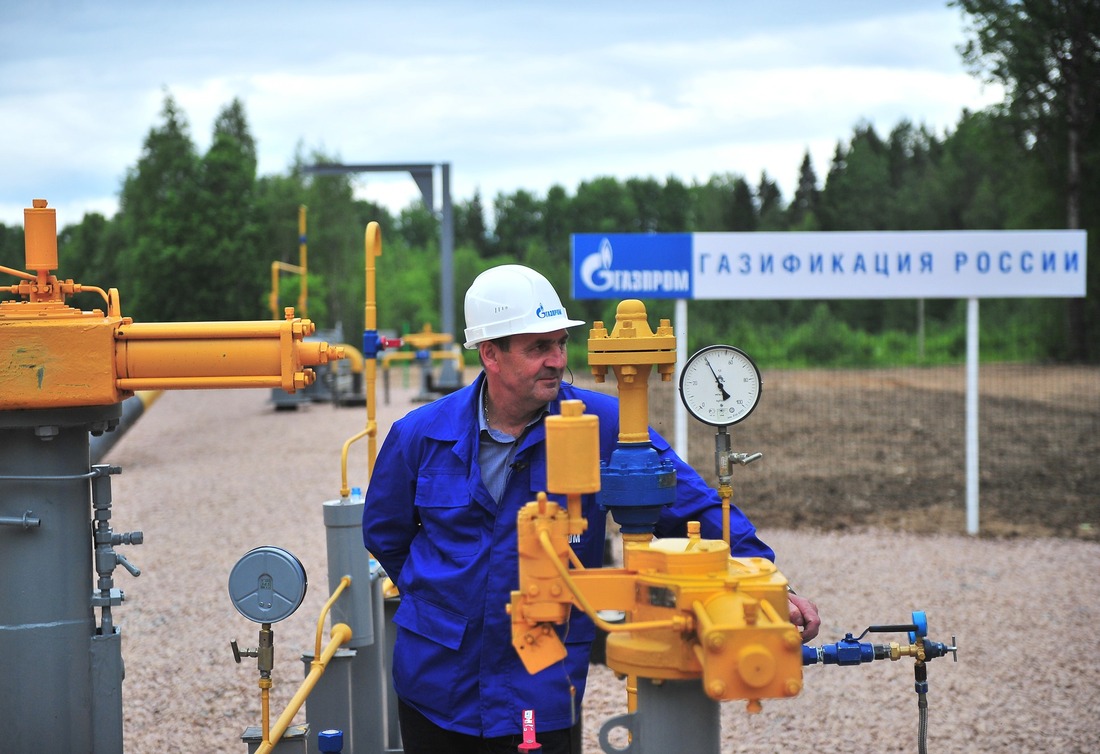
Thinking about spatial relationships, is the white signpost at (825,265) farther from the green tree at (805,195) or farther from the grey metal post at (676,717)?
the green tree at (805,195)

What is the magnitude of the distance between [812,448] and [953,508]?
367cm

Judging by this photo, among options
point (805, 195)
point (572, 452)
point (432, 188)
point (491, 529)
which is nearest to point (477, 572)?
point (491, 529)

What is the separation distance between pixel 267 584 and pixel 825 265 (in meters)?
6.65

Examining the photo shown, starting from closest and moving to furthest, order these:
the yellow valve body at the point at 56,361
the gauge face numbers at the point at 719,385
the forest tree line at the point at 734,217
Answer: the yellow valve body at the point at 56,361
the gauge face numbers at the point at 719,385
the forest tree line at the point at 734,217

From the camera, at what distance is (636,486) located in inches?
87.6

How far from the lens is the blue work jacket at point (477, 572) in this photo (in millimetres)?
2896

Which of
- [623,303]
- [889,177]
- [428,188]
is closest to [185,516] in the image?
[428,188]

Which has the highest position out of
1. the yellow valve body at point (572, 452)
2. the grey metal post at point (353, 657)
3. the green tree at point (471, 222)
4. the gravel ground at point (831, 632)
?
the green tree at point (471, 222)

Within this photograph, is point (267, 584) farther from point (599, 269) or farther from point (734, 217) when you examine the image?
point (734, 217)

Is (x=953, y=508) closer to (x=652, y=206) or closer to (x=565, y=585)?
(x=565, y=585)

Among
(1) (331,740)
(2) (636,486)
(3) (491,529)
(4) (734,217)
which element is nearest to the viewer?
(2) (636,486)

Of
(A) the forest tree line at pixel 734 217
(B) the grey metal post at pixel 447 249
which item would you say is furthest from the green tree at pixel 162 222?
(B) the grey metal post at pixel 447 249

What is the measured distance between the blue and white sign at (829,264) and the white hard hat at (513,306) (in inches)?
226

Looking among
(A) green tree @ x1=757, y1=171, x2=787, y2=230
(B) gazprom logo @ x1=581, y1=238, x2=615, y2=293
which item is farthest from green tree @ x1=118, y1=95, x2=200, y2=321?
(A) green tree @ x1=757, y1=171, x2=787, y2=230
